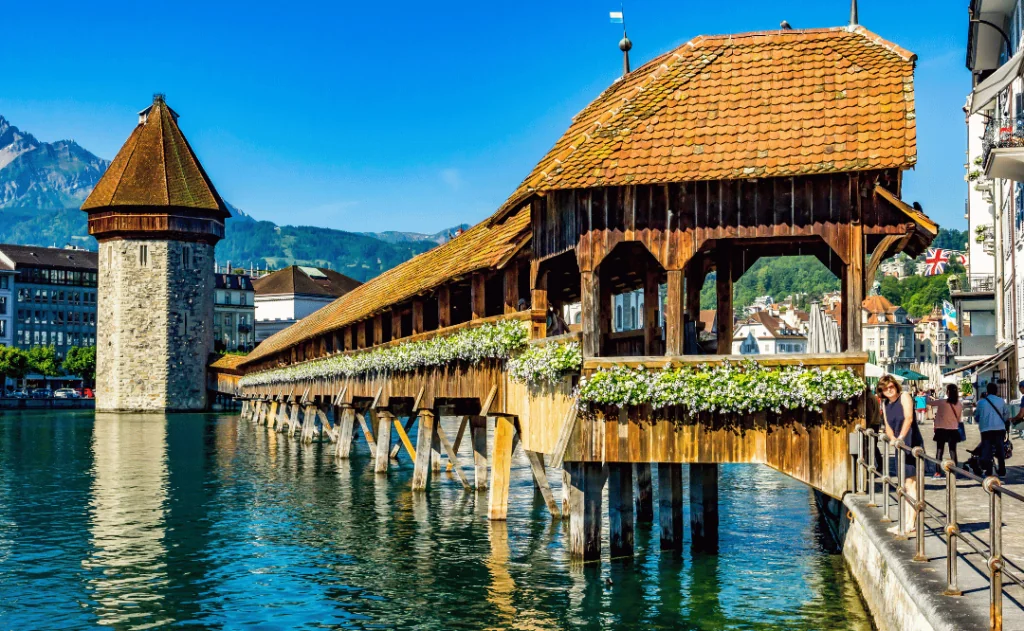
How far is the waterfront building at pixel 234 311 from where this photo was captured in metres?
127

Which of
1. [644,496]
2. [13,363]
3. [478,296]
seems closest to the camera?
[478,296]

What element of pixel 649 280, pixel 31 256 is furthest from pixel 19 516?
pixel 31 256

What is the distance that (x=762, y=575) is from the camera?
52.0 feet

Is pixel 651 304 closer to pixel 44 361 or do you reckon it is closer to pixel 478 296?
pixel 478 296

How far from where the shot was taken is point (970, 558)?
9.92 metres

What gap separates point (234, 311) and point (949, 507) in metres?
124

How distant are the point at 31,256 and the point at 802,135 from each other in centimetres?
12581

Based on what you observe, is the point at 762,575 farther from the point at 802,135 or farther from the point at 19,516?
the point at 19,516

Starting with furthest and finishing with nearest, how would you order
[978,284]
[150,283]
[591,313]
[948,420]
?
[150,283]
[978,284]
[948,420]
[591,313]

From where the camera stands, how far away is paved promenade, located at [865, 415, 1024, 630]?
26.0ft

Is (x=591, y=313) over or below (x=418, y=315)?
below

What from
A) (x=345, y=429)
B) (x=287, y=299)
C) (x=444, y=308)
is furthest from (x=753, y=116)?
(x=287, y=299)

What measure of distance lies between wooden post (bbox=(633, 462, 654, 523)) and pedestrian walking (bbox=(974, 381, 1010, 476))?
606cm

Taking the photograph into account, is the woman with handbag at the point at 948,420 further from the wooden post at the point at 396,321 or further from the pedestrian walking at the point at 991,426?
Answer: the wooden post at the point at 396,321
